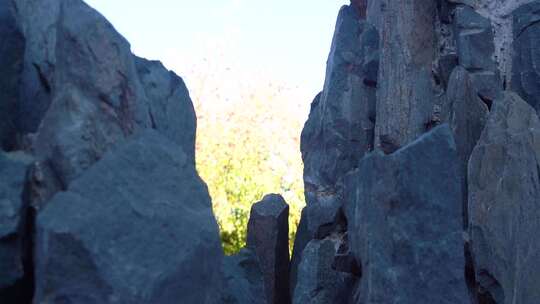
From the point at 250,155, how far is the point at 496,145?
8.48 metres

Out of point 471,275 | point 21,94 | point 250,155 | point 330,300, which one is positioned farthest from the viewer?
point 250,155

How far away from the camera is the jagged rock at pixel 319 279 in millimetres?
4750

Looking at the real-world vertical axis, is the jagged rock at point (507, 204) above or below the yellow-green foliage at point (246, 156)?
below

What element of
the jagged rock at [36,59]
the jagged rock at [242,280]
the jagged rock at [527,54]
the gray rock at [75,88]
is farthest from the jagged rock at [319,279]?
the jagged rock at [36,59]

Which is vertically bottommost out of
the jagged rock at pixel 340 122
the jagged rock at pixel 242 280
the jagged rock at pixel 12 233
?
the jagged rock at pixel 12 233

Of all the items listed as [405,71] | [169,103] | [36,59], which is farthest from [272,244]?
[36,59]

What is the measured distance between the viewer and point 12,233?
2252 mm

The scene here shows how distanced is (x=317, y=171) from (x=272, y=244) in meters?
0.66

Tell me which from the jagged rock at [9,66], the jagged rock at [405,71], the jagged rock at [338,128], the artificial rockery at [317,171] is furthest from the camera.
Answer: the jagged rock at [338,128]

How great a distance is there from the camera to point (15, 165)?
2338 millimetres

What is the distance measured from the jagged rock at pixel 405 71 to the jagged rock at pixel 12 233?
3.43m

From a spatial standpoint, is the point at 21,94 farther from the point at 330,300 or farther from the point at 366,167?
the point at 330,300

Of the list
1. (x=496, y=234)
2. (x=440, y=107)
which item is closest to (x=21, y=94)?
(x=496, y=234)

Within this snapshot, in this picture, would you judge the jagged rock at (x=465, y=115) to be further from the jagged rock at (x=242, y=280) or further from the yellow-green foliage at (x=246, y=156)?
the yellow-green foliage at (x=246, y=156)
